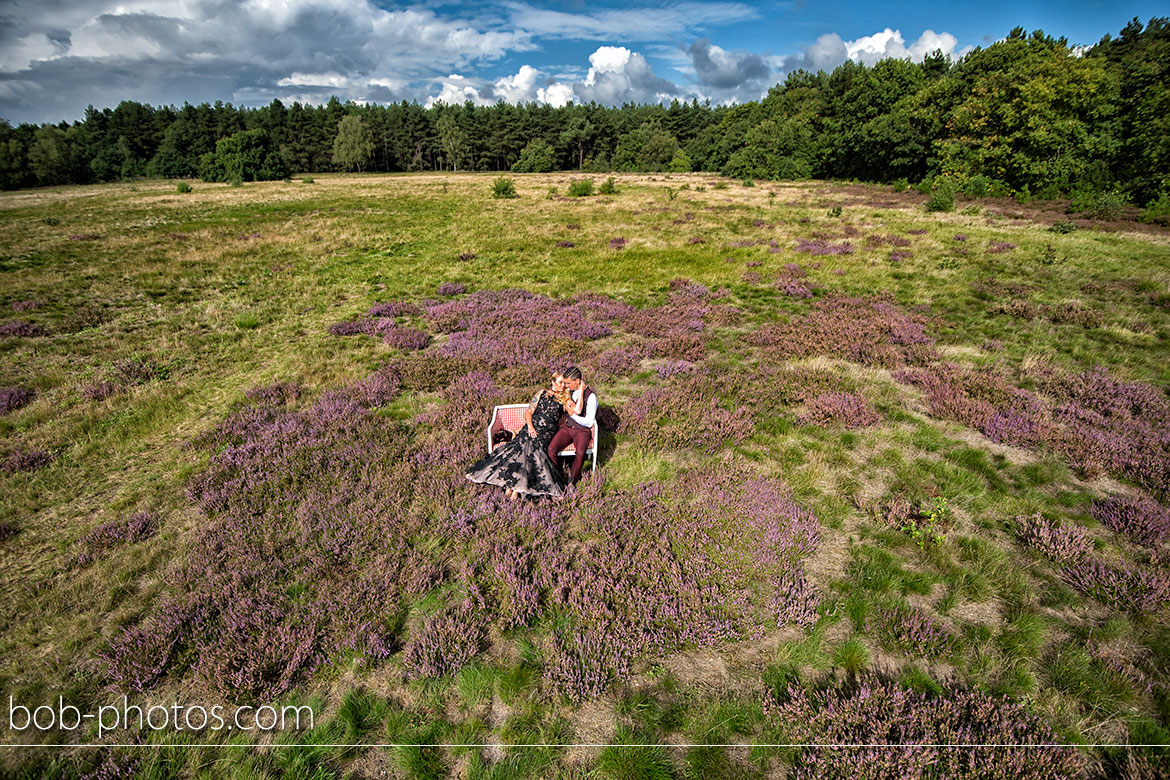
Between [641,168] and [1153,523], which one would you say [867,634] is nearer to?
[1153,523]

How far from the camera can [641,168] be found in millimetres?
103688

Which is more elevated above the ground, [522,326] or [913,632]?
[522,326]

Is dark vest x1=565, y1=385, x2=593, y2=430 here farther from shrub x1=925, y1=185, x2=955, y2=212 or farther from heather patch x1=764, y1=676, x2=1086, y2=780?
shrub x1=925, y1=185, x2=955, y2=212

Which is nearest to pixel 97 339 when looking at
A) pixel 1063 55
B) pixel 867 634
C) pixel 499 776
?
pixel 499 776

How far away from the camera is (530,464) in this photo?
6422mm

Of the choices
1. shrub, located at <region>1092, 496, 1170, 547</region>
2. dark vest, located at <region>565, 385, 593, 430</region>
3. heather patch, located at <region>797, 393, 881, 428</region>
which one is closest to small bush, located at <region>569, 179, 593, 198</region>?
heather patch, located at <region>797, 393, 881, 428</region>

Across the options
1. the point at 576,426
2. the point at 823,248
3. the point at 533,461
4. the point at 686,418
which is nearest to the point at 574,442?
the point at 576,426

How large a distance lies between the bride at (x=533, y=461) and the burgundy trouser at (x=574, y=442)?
105 mm

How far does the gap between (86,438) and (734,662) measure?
11.2 metres

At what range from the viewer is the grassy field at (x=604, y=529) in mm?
3902

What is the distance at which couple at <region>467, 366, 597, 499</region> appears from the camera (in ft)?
21.0

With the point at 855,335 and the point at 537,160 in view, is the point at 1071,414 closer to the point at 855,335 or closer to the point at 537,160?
the point at 855,335

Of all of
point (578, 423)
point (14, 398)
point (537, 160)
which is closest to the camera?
point (578, 423)

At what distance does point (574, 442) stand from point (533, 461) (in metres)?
0.73
